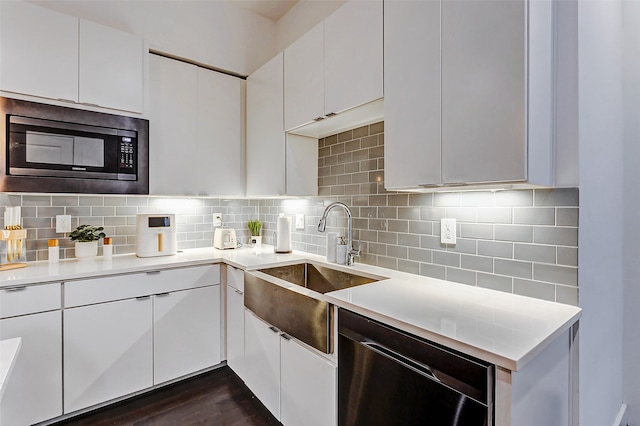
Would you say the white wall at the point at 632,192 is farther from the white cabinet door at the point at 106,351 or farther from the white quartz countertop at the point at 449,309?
the white cabinet door at the point at 106,351

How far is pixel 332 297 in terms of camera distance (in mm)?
1386

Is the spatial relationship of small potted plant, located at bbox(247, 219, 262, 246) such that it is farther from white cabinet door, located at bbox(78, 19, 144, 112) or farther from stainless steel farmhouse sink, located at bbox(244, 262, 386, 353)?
white cabinet door, located at bbox(78, 19, 144, 112)

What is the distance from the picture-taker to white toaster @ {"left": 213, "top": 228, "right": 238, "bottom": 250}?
2.73 m

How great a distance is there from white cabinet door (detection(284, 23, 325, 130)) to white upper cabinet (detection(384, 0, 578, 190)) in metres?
0.58

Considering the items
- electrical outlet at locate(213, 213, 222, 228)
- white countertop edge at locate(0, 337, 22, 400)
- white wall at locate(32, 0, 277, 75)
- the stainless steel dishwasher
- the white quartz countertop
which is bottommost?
the stainless steel dishwasher

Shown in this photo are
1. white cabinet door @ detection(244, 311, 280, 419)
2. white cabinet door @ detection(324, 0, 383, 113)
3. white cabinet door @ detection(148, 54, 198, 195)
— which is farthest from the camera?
white cabinet door @ detection(148, 54, 198, 195)

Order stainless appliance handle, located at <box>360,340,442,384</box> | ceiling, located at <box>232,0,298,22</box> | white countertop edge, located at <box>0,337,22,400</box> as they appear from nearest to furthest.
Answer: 1. white countertop edge, located at <box>0,337,22,400</box>
2. stainless appliance handle, located at <box>360,340,442,384</box>
3. ceiling, located at <box>232,0,298,22</box>

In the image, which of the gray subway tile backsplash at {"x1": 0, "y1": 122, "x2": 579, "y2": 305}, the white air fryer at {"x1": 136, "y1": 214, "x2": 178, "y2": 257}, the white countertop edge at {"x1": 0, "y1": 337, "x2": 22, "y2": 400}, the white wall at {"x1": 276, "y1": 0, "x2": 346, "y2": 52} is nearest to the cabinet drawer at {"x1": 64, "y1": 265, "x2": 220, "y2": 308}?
the white air fryer at {"x1": 136, "y1": 214, "x2": 178, "y2": 257}

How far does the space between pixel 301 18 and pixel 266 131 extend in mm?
1062

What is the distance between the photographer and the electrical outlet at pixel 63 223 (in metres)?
2.17

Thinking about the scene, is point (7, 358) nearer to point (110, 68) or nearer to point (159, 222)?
point (159, 222)

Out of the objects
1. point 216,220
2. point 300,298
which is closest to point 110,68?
point 216,220

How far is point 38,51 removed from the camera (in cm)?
182

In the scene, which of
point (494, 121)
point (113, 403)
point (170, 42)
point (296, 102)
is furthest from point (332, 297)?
point (170, 42)
